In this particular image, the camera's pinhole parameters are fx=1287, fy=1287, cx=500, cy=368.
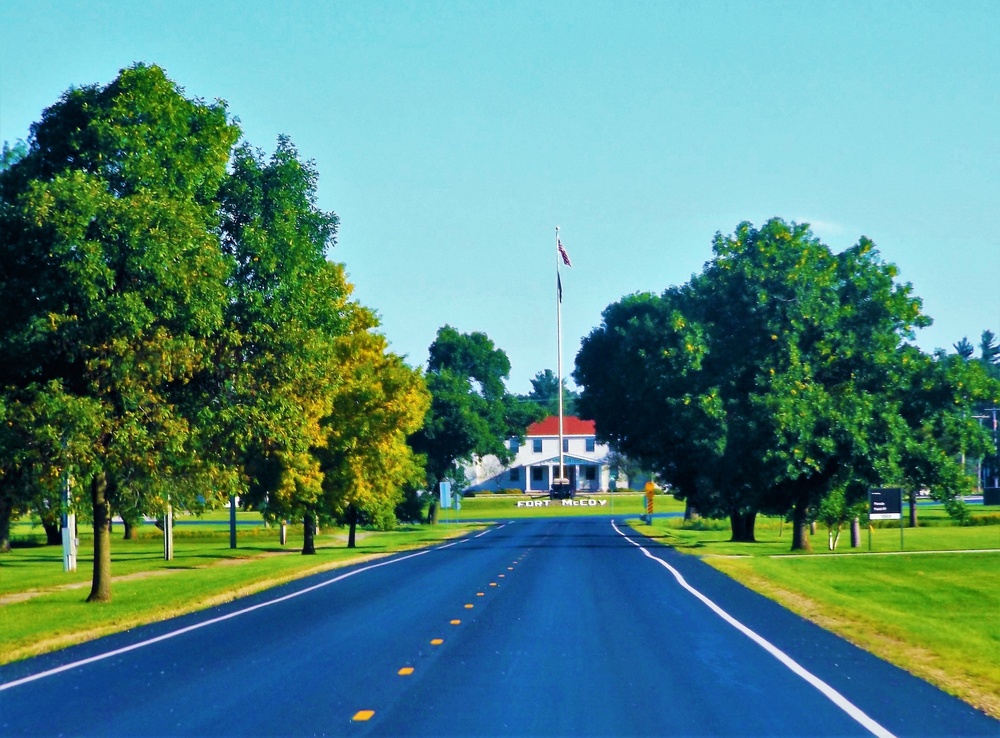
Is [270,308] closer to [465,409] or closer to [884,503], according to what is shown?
[884,503]

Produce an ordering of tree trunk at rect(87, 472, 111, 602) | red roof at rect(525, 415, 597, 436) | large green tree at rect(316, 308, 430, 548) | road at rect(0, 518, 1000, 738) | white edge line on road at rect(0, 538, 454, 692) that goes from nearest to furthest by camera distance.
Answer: road at rect(0, 518, 1000, 738) → white edge line on road at rect(0, 538, 454, 692) → tree trunk at rect(87, 472, 111, 602) → large green tree at rect(316, 308, 430, 548) → red roof at rect(525, 415, 597, 436)

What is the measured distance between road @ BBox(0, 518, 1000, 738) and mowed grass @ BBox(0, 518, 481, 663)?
44.0 inches

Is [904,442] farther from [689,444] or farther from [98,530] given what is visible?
[98,530]

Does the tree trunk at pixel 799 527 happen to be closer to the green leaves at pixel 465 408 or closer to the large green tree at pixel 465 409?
the green leaves at pixel 465 408

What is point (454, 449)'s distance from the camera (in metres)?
96.9

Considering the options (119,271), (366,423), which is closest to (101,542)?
(119,271)

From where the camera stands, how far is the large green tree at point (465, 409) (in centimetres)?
9562

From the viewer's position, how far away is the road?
34.2ft

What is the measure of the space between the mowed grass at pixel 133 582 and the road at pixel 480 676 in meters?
1.12

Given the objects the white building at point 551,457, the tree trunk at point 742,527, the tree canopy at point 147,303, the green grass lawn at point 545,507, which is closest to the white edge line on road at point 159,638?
the tree canopy at point 147,303

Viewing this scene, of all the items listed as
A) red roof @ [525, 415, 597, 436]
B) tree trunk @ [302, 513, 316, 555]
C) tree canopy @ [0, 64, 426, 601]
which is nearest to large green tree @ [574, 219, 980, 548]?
tree trunk @ [302, 513, 316, 555]

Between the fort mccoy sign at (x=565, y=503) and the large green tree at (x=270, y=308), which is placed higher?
the large green tree at (x=270, y=308)

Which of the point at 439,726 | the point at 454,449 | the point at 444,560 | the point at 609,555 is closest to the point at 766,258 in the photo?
the point at 609,555

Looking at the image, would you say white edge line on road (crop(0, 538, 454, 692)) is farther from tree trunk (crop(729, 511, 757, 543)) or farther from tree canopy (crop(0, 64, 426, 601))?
tree trunk (crop(729, 511, 757, 543))
